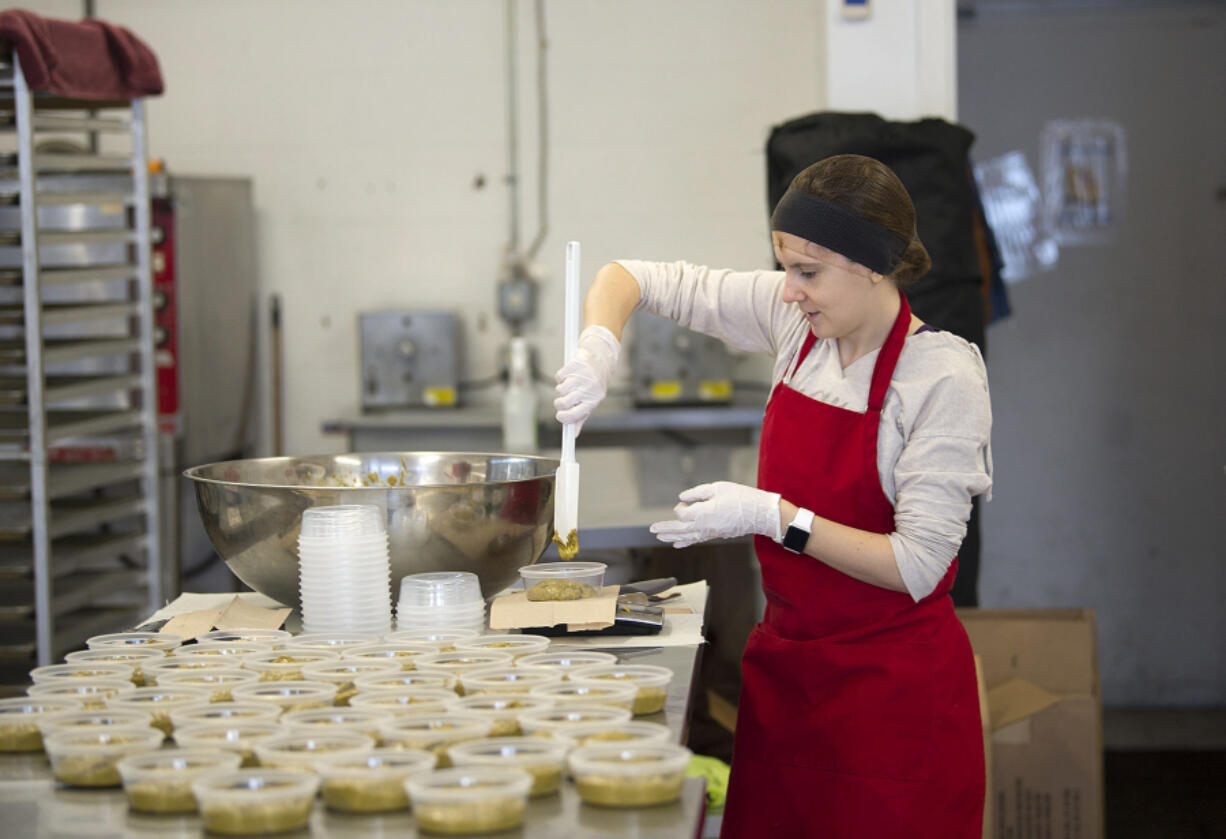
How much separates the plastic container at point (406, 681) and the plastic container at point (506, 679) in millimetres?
18

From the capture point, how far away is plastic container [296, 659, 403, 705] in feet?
4.69

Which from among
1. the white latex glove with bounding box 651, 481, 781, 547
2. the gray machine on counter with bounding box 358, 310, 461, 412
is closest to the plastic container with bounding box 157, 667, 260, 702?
the white latex glove with bounding box 651, 481, 781, 547

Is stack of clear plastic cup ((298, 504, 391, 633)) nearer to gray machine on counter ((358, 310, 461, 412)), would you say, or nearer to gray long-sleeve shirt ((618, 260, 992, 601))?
gray long-sleeve shirt ((618, 260, 992, 601))

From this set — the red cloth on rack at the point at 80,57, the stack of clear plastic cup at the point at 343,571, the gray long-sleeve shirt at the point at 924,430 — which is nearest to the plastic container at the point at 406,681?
the stack of clear plastic cup at the point at 343,571

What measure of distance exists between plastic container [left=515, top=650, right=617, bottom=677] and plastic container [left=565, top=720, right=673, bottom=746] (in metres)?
0.22

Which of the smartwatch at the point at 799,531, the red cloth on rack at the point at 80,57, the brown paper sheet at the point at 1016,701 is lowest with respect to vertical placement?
the brown paper sheet at the point at 1016,701

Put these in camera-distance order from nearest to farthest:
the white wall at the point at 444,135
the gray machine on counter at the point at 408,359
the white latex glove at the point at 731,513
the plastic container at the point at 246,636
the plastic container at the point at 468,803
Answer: the plastic container at the point at 468,803, the plastic container at the point at 246,636, the white latex glove at the point at 731,513, the gray machine on counter at the point at 408,359, the white wall at the point at 444,135

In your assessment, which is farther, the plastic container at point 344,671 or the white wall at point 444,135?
the white wall at point 444,135

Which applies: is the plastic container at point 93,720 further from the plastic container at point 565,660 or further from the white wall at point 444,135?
the white wall at point 444,135

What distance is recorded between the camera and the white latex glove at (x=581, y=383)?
6.17 ft

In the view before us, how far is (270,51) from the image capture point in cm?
504

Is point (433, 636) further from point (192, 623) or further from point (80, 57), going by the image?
point (80, 57)

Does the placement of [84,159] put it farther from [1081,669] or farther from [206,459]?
[1081,669]

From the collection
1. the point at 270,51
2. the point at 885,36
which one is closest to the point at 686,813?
the point at 885,36
